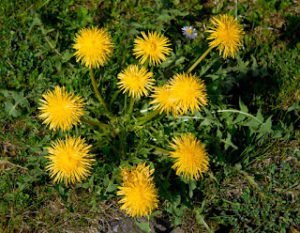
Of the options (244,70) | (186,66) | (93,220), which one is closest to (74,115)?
(93,220)

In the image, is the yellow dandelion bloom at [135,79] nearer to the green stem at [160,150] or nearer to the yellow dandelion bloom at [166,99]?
the yellow dandelion bloom at [166,99]

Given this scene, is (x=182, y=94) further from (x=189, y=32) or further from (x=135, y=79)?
(x=189, y=32)

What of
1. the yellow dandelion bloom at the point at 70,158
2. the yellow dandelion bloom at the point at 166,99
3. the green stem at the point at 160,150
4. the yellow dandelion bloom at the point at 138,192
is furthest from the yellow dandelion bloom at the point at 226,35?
the yellow dandelion bloom at the point at 70,158

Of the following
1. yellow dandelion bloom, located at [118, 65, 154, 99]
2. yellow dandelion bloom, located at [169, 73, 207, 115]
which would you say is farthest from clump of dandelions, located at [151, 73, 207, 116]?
yellow dandelion bloom, located at [118, 65, 154, 99]

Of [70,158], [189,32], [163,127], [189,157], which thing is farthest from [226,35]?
[70,158]

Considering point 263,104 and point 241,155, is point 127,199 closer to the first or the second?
point 241,155

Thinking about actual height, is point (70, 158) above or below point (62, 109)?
below

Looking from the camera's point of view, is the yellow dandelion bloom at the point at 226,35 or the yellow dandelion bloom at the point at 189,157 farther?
the yellow dandelion bloom at the point at 226,35

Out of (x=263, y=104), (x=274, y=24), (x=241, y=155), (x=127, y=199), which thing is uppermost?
(x=274, y=24)

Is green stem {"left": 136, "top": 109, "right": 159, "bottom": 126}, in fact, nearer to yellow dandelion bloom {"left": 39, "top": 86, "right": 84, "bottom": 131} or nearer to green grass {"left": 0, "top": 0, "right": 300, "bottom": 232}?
green grass {"left": 0, "top": 0, "right": 300, "bottom": 232}
